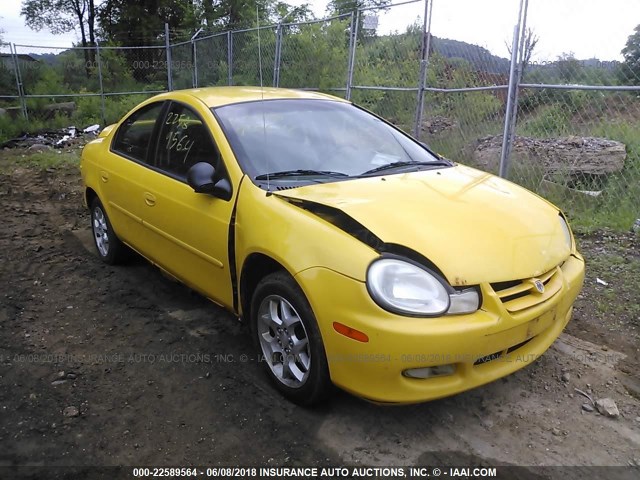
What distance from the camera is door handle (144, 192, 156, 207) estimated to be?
3.74 meters

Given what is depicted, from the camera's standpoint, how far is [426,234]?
2523mm

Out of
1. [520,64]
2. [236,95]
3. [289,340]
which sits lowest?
[289,340]

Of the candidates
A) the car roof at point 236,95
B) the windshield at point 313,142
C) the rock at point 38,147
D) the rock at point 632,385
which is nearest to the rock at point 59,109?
the rock at point 38,147

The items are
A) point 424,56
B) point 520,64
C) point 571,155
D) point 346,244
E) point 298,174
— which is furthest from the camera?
point 424,56

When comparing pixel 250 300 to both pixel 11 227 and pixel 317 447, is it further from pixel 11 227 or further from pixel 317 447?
pixel 11 227

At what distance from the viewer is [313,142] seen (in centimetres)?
341

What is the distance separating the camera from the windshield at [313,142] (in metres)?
3.21

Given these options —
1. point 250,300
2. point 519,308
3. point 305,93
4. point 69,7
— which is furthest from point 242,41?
point 69,7

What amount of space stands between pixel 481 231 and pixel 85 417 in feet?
7.31

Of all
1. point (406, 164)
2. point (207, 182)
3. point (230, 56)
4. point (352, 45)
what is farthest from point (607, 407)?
point (230, 56)

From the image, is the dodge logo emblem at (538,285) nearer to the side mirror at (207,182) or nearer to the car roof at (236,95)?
the side mirror at (207,182)

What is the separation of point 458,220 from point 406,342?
0.76 m

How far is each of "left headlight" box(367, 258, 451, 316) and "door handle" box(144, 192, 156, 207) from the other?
201 centimetres

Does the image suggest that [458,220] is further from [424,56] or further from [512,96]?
[424,56]
